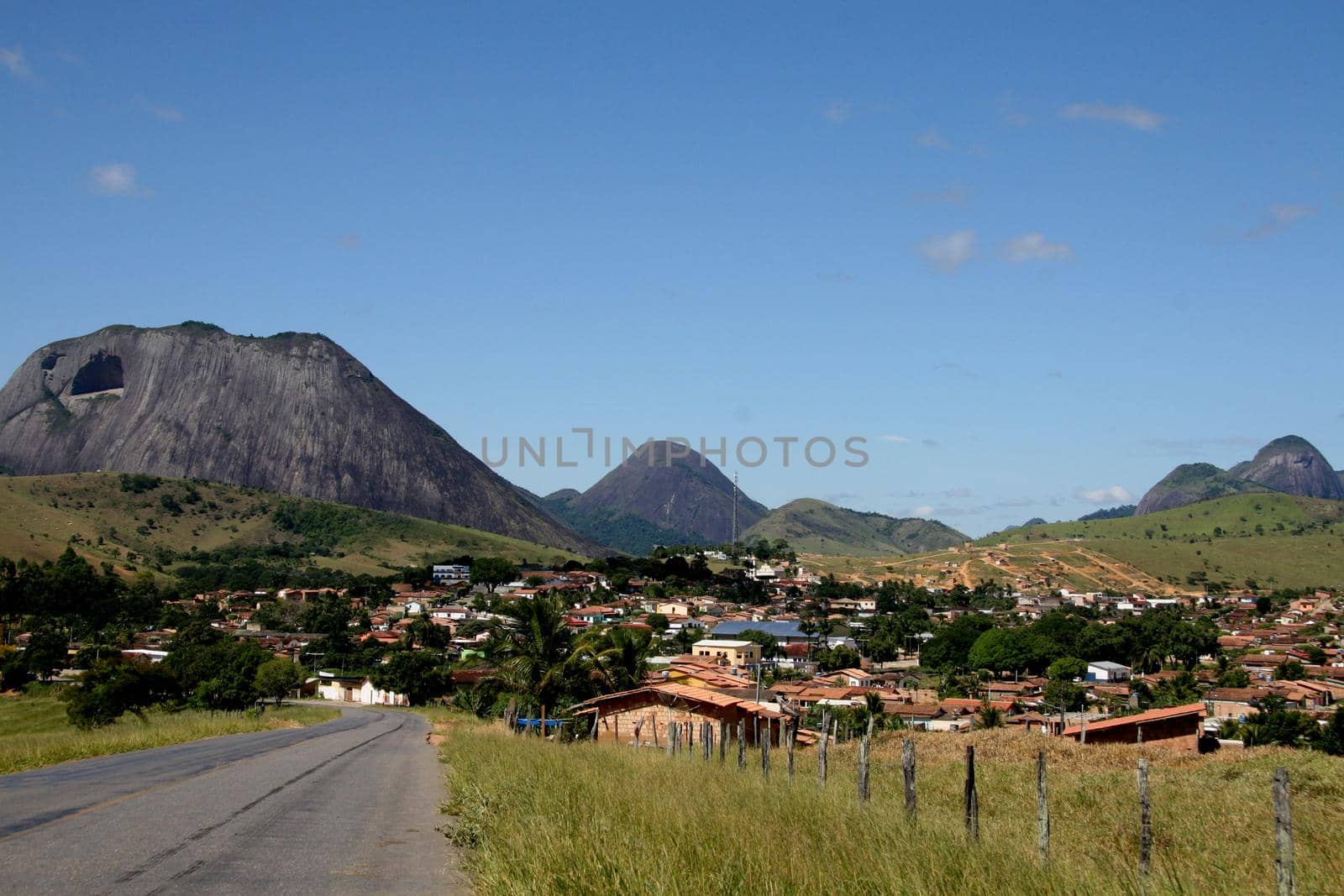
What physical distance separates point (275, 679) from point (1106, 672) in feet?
187

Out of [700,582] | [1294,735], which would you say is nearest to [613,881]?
[1294,735]

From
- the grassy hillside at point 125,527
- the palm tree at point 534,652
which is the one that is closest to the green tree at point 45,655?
the palm tree at point 534,652

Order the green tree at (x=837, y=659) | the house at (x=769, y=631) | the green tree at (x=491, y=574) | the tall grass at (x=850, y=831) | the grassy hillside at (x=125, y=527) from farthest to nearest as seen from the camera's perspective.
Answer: the green tree at (x=491, y=574) < the grassy hillside at (x=125, y=527) < the house at (x=769, y=631) < the green tree at (x=837, y=659) < the tall grass at (x=850, y=831)

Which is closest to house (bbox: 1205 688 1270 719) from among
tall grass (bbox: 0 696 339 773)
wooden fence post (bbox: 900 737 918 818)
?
tall grass (bbox: 0 696 339 773)

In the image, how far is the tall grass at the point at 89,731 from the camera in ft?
77.4

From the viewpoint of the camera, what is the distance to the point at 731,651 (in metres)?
92.2

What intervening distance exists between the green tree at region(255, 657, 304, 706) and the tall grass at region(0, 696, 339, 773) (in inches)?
368

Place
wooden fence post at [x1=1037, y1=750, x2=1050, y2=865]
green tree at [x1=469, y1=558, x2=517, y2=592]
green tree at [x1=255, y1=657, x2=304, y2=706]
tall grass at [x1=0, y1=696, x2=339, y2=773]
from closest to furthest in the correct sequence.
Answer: wooden fence post at [x1=1037, y1=750, x2=1050, y2=865], tall grass at [x1=0, y1=696, x2=339, y2=773], green tree at [x1=255, y1=657, x2=304, y2=706], green tree at [x1=469, y1=558, x2=517, y2=592]

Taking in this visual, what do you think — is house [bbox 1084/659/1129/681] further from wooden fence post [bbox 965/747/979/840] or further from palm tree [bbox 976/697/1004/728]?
wooden fence post [bbox 965/747/979/840]

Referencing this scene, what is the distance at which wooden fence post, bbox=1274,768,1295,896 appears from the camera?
653cm

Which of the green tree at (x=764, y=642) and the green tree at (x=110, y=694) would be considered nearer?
the green tree at (x=110, y=694)

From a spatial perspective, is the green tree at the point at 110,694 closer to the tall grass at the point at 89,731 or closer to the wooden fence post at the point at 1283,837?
the tall grass at the point at 89,731

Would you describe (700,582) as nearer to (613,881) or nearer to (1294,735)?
(1294,735)

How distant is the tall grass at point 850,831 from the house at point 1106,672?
2647 inches
